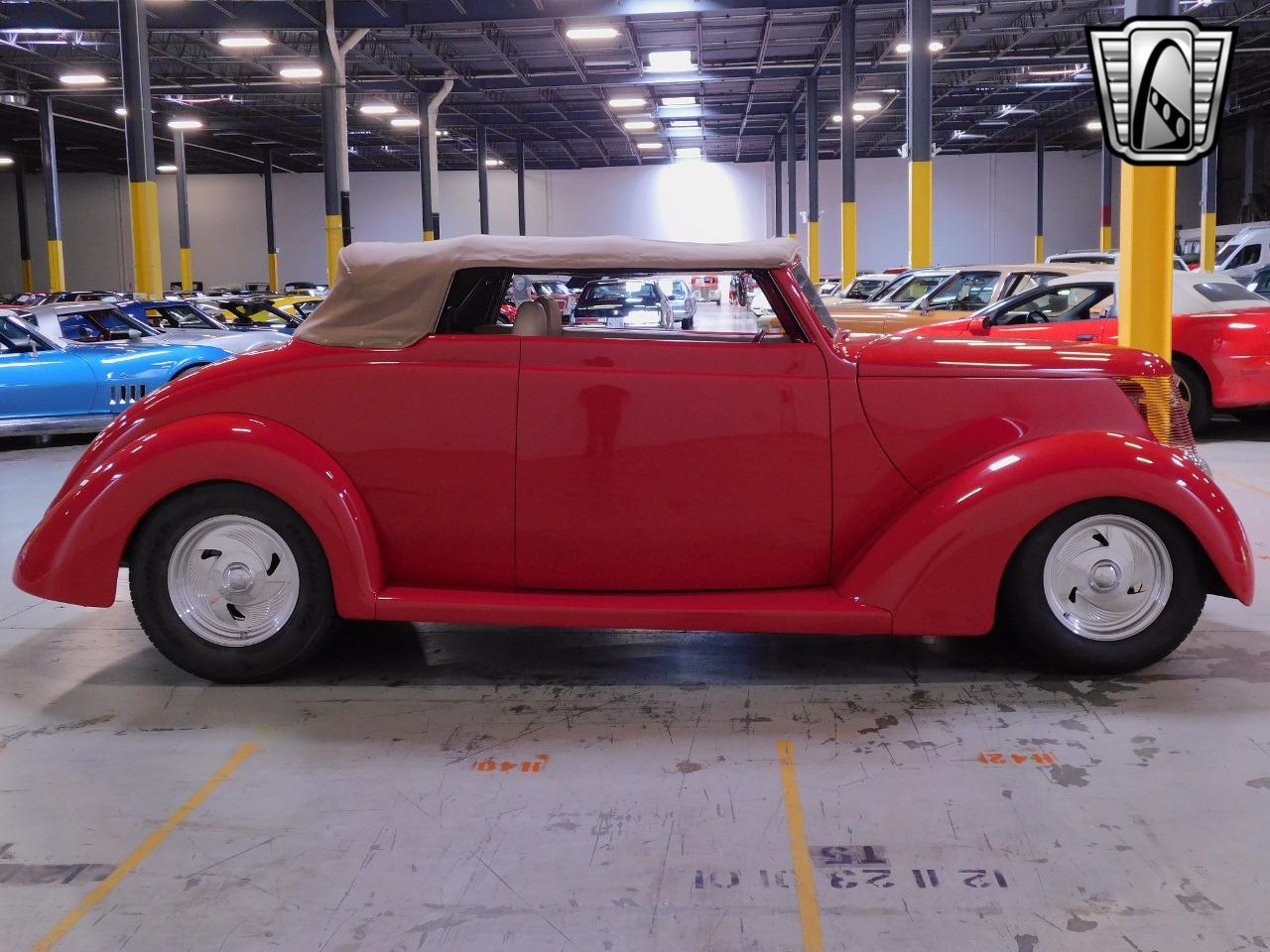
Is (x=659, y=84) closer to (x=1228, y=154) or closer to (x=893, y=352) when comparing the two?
(x=1228, y=154)

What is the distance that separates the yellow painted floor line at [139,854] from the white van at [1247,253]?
26.6 metres

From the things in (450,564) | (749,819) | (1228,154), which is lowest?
(749,819)

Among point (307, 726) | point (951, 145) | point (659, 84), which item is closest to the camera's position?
point (307, 726)

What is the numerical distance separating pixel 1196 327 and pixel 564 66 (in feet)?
72.6

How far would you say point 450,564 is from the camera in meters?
4.28

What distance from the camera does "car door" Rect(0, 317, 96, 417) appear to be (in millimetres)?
10672

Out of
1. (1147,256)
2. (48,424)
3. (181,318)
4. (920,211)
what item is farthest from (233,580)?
(920,211)

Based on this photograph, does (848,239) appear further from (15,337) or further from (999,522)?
(999,522)

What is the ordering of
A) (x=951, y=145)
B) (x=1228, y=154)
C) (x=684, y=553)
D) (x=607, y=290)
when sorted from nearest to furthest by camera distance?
1. (x=684, y=553)
2. (x=607, y=290)
3. (x=1228, y=154)
4. (x=951, y=145)

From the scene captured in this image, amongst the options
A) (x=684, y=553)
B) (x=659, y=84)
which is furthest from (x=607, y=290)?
(x=659, y=84)

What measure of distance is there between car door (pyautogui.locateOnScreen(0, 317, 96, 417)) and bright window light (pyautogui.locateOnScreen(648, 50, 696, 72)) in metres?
19.4

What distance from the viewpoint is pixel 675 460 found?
13.6ft

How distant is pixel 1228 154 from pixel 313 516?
46.2m

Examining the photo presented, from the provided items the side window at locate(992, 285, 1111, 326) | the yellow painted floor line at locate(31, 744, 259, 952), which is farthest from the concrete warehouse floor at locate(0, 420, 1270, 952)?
the side window at locate(992, 285, 1111, 326)
